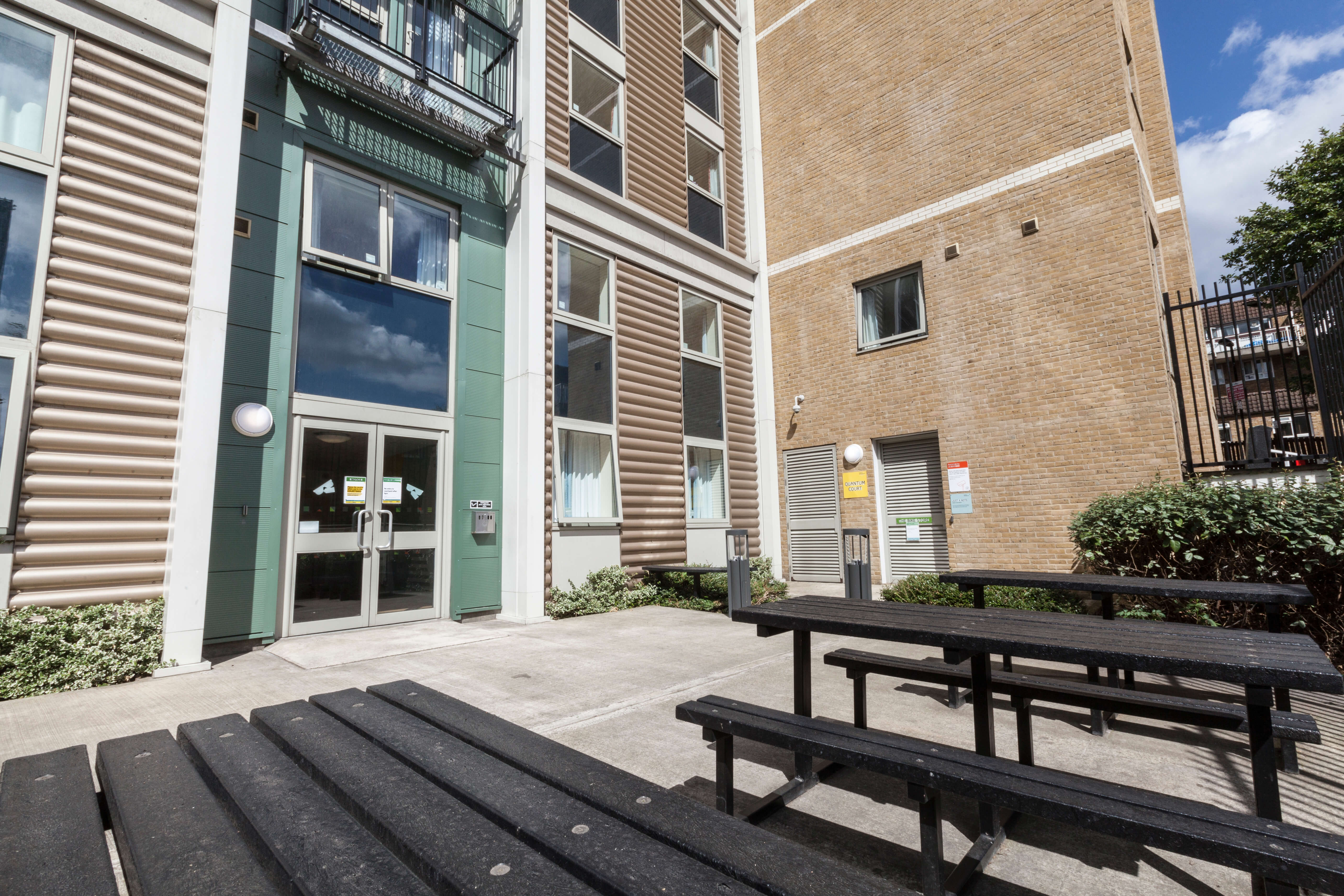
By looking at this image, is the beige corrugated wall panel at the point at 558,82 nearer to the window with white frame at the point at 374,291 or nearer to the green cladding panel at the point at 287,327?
the green cladding panel at the point at 287,327

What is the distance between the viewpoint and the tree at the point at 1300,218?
52.2 feet

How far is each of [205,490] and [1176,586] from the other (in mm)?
7106

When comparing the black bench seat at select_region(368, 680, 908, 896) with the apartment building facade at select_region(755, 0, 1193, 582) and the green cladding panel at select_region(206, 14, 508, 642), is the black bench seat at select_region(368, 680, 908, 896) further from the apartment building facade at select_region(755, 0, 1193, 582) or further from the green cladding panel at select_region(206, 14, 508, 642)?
the apartment building facade at select_region(755, 0, 1193, 582)

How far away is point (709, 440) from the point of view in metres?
10.8

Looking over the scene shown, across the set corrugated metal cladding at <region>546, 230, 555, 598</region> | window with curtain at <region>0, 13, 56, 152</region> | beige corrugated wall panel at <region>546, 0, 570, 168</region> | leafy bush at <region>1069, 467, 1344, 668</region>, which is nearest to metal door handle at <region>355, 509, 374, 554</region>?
corrugated metal cladding at <region>546, 230, 555, 598</region>

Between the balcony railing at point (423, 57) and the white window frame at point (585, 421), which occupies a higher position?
the balcony railing at point (423, 57)

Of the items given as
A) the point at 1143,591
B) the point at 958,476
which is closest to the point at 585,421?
the point at 958,476

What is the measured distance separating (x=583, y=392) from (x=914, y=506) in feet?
18.0

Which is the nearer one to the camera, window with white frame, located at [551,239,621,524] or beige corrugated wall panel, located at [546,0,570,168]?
window with white frame, located at [551,239,621,524]

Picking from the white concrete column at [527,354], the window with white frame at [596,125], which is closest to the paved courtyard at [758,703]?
the white concrete column at [527,354]

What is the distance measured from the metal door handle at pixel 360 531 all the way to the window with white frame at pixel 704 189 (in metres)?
7.05

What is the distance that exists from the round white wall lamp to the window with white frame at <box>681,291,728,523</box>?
18.8ft

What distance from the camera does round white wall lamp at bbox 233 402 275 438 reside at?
6.05 metres

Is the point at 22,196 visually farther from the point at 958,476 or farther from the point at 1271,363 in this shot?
the point at 1271,363
